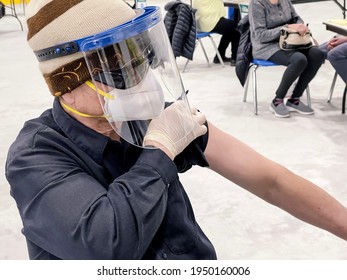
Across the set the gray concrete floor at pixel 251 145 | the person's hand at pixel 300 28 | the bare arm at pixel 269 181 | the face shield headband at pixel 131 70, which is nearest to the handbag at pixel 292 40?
the person's hand at pixel 300 28

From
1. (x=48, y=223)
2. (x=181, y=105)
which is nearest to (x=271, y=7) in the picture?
(x=181, y=105)

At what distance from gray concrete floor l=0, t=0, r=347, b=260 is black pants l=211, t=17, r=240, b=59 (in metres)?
0.27

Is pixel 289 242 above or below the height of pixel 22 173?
below

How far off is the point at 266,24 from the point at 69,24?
351cm

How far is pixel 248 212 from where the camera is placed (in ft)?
9.63

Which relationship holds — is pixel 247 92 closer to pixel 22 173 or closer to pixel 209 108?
pixel 209 108

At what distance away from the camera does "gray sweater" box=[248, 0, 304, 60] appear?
436 cm

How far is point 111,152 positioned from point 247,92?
155 inches

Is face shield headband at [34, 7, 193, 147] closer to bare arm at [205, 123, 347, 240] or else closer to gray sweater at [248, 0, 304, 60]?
bare arm at [205, 123, 347, 240]

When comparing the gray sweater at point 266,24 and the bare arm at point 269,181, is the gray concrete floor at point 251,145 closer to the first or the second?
the gray sweater at point 266,24

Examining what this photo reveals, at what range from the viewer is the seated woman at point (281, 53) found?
432 cm

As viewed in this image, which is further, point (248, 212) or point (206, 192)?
point (206, 192)

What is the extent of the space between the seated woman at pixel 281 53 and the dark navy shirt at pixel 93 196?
323 cm
